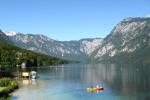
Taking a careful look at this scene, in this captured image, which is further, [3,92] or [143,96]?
[143,96]

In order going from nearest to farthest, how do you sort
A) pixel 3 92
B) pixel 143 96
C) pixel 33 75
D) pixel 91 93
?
pixel 3 92 < pixel 143 96 < pixel 91 93 < pixel 33 75

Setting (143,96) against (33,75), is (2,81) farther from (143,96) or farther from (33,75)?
(33,75)

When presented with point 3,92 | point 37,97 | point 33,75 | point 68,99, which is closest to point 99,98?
point 68,99

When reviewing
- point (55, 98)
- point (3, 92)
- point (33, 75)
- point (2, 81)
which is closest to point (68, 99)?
point (55, 98)

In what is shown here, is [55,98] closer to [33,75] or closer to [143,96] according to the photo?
[143,96]

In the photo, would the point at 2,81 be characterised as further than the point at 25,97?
Yes

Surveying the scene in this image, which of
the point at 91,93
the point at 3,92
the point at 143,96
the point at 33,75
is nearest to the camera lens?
the point at 3,92

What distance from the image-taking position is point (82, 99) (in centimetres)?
10981

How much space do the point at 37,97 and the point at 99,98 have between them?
66.0 ft

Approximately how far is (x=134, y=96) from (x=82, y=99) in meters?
17.6

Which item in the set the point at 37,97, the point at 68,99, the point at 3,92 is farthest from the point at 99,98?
the point at 3,92

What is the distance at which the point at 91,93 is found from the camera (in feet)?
419

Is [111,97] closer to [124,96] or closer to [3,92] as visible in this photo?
[124,96]

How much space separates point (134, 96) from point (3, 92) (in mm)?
41118
